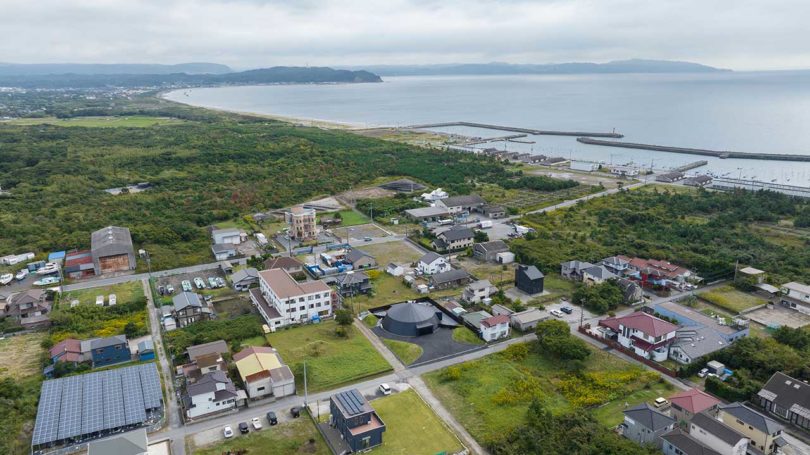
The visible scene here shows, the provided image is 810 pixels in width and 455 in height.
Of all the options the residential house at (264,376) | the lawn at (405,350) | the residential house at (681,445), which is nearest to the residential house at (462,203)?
the lawn at (405,350)

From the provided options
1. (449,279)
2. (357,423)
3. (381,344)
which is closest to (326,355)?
(381,344)

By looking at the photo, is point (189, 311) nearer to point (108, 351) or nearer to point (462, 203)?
point (108, 351)

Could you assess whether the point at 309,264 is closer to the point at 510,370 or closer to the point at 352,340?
the point at 352,340

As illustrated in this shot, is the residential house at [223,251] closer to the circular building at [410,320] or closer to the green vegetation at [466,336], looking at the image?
the circular building at [410,320]

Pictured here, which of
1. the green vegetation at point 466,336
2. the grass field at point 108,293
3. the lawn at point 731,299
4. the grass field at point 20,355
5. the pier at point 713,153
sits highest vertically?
the pier at point 713,153

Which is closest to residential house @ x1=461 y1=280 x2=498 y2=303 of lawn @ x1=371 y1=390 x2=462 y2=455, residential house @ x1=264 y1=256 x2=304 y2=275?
lawn @ x1=371 y1=390 x2=462 y2=455
